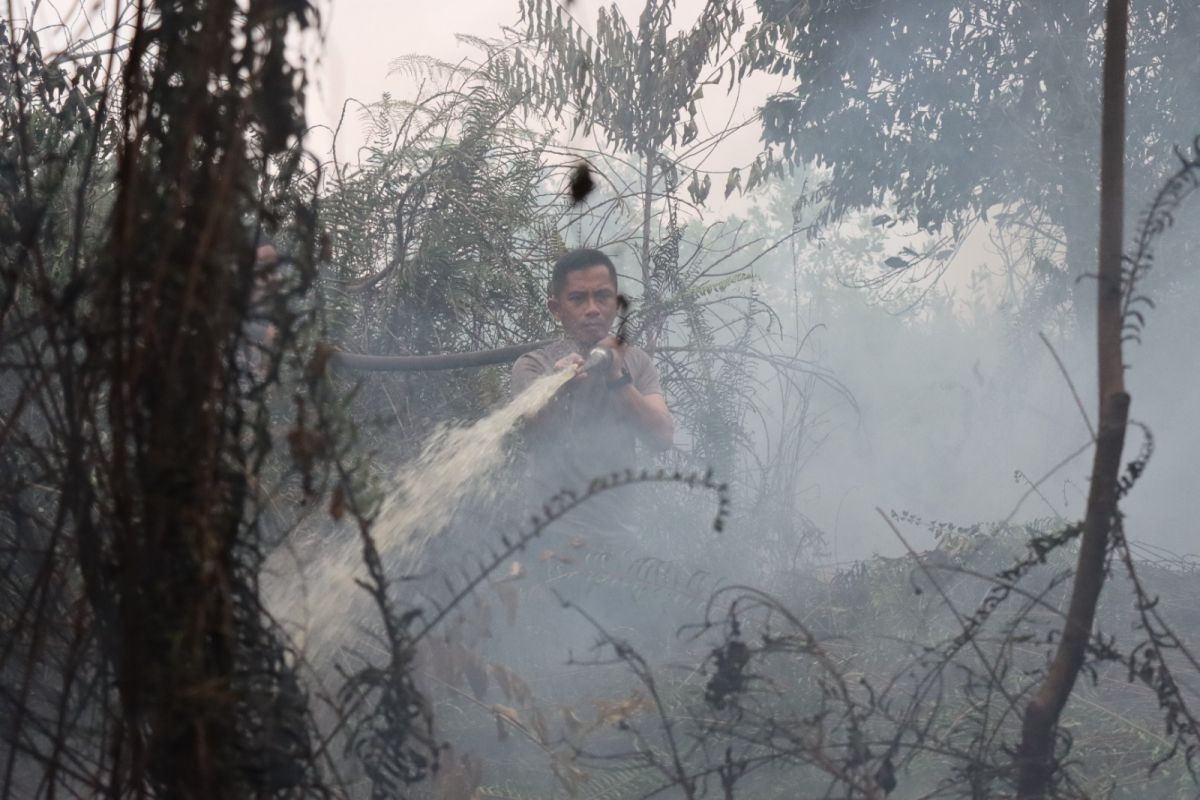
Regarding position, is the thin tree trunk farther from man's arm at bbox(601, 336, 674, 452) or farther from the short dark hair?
the short dark hair

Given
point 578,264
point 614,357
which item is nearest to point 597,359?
point 614,357

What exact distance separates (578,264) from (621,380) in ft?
1.90

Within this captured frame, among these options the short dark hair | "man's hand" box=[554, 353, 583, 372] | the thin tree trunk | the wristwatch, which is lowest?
the thin tree trunk

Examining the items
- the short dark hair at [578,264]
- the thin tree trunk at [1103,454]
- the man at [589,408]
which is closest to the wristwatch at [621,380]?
the man at [589,408]

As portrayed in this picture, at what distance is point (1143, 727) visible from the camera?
341cm

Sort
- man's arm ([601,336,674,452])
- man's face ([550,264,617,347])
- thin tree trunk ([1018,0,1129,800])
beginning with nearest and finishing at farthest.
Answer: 1. thin tree trunk ([1018,0,1129,800])
2. man's arm ([601,336,674,452])
3. man's face ([550,264,617,347])

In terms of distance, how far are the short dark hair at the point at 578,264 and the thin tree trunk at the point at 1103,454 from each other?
299 cm

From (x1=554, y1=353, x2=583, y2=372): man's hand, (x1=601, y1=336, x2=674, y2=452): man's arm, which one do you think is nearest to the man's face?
(x1=601, y1=336, x2=674, y2=452): man's arm

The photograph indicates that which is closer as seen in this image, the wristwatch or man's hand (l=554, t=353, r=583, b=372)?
man's hand (l=554, t=353, r=583, b=372)

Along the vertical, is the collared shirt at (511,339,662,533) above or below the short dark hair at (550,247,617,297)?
below

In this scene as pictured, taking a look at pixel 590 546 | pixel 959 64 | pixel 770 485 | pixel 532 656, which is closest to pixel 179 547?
pixel 532 656

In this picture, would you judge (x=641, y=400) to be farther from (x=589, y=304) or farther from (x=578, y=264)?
(x=578, y=264)

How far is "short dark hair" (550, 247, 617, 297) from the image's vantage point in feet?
15.5

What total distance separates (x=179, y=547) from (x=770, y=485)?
6811 millimetres
